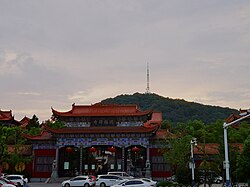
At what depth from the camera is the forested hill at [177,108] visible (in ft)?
406

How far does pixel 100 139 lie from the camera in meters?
47.3

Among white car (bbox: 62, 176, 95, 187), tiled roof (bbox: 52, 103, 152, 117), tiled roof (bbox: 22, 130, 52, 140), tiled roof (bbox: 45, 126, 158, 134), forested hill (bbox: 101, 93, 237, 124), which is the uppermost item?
forested hill (bbox: 101, 93, 237, 124)

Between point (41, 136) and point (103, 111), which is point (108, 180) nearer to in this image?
point (103, 111)

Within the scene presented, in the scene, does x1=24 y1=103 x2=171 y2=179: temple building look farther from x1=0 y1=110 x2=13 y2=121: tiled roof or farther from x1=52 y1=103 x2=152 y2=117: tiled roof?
x1=0 y1=110 x2=13 y2=121: tiled roof

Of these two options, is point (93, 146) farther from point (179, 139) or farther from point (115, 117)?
point (179, 139)

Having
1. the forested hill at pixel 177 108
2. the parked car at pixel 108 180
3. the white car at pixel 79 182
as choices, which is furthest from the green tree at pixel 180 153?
the forested hill at pixel 177 108

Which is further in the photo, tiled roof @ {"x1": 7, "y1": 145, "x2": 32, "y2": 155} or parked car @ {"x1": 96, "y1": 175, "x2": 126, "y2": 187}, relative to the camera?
tiled roof @ {"x1": 7, "y1": 145, "x2": 32, "y2": 155}

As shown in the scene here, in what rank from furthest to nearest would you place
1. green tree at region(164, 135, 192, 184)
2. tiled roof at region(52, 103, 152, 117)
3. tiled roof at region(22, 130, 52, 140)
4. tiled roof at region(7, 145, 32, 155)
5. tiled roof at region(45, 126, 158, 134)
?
1. tiled roof at region(52, 103, 152, 117)
2. tiled roof at region(7, 145, 32, 155)
3. tiled roof at region(22, 130, 52, 140)
4. tiled roof at region(45, 126, 158, 134)
5. green tree at region(164, 135, 192, 184)

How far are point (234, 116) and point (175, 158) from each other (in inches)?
1426

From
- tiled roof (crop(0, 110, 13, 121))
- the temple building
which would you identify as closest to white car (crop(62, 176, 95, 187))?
the temple building

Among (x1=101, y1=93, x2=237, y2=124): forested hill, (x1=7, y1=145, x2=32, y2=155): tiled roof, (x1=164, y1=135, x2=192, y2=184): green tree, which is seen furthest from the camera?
(x1=101, y1=93, x2=237, y2=124): forested hill

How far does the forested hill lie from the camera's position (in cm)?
12369

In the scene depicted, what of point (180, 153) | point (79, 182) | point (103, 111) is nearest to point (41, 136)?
point (103, 111)

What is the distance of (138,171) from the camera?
1933 inches
